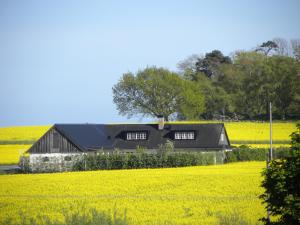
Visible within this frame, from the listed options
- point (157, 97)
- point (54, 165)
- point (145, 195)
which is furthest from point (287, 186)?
point (157, 97)

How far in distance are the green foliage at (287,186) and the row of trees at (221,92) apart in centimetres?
8262

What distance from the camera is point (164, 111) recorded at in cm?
10469

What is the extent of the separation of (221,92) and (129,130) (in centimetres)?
4959

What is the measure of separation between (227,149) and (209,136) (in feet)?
7.21

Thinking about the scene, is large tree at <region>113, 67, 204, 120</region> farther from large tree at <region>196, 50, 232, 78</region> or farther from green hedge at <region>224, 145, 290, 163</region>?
green hedge at <region>224, 145, 290, 163</region>

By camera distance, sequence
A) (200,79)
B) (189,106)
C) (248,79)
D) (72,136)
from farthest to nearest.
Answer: (200,79) < (248,79) < (189,106) < (72,136)

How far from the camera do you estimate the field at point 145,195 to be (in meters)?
29.2

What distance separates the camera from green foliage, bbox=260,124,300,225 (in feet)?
65.2

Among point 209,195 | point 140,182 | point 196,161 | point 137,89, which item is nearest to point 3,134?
point 137,89

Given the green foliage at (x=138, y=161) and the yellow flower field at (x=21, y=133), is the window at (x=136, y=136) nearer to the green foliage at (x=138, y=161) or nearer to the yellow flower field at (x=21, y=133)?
the green foliage at (x=138, y=161)

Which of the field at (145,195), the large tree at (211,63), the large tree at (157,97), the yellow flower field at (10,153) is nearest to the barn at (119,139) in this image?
the yellow flower field at (10,153)

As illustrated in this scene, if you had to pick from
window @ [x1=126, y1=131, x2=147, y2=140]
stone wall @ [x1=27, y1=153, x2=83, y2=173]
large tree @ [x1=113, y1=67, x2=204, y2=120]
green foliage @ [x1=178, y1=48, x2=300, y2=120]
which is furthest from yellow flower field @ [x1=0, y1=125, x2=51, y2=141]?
green foliage @ [x1=178, y1=48, x2=300, y2=120]

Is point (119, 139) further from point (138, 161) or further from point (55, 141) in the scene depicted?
point (138, 161)

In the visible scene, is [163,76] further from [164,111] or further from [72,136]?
[72,136]
